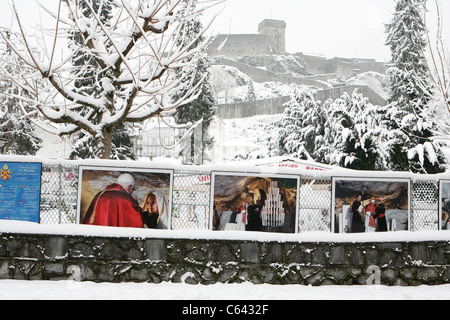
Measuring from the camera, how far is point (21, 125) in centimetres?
2834

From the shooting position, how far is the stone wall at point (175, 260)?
671 centimetres

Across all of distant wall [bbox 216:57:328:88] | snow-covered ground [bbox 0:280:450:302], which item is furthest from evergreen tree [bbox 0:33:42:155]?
distant wall [bbox 216:57:328:88]

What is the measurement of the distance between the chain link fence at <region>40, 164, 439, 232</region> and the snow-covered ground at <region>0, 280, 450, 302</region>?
3.40 feet

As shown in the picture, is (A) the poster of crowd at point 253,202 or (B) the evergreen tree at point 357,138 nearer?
(A) the poster of crowd at point 253,202

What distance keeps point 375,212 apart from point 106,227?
482cm

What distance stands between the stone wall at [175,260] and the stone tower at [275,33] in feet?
363

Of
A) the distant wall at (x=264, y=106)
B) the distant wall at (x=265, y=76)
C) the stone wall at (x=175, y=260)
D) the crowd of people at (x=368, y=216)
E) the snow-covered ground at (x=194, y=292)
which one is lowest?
the snow-covered ground at (x=194, y=292)

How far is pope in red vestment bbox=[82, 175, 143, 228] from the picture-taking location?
689 cm

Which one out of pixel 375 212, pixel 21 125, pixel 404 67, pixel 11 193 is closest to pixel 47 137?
pixel 21 125

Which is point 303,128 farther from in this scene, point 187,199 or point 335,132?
point 187,199

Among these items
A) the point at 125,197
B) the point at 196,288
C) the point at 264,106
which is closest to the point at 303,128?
the point at 125,197

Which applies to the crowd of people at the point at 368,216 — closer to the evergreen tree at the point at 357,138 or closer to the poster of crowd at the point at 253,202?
the poster of crowd at the point at 253,202

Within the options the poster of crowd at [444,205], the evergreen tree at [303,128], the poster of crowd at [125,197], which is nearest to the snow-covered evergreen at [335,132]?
the evergreen tree at [303,128]

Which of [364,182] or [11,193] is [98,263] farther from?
[364,182]
